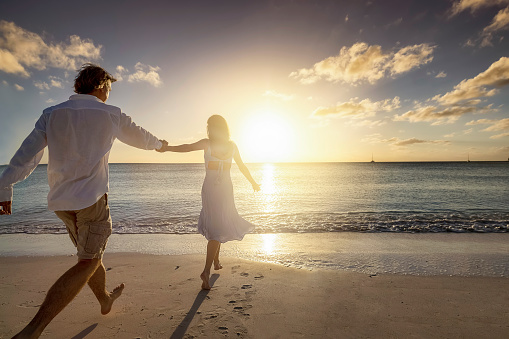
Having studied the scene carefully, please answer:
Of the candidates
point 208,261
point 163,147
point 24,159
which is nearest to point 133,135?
point 163,147

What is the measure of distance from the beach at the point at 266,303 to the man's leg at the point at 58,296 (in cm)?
71

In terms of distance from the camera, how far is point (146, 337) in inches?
105

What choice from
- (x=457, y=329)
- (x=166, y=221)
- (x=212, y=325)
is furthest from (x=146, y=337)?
(x=166, y=221)

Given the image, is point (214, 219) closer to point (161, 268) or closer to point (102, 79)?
point (161, 268)

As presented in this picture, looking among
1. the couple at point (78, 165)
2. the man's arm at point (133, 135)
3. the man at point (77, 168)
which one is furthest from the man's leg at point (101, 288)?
the man's arm at point (133, 135)

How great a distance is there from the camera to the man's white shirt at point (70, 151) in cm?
230

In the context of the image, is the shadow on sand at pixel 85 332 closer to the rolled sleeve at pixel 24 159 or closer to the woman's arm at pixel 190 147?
the rolled sleeve at pixel 24 159

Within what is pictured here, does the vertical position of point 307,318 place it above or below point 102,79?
below

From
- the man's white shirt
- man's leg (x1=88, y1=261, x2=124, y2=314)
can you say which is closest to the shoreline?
man's leg (x1=88, y1=261, x2=124, y2=314)

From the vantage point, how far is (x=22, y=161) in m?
2.26

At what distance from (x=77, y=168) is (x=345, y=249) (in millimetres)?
5504

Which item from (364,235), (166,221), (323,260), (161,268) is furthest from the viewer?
(166,221)

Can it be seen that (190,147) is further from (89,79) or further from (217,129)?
(89,79)

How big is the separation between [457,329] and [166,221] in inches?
381
